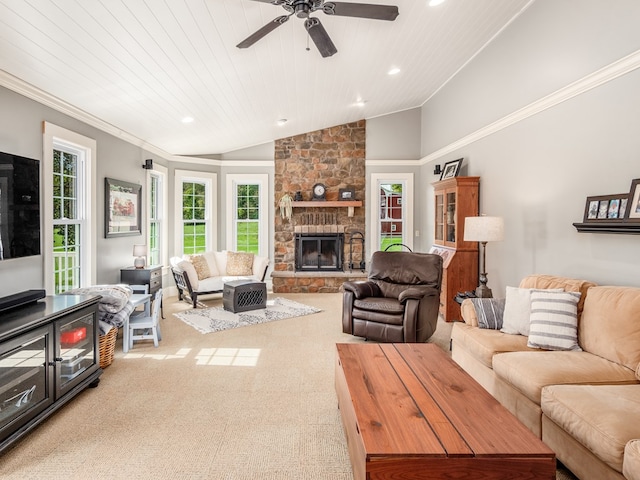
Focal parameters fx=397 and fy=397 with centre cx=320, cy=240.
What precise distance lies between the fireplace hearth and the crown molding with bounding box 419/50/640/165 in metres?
3.13

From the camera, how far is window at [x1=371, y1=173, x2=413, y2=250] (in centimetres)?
778

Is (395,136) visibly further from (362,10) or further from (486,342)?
(486,342)

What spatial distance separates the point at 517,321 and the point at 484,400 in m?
1.29

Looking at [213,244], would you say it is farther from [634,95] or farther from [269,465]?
[634,95]

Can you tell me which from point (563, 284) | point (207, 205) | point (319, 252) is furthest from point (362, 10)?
point (207, 205)

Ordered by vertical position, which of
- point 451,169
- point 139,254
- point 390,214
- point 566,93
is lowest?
point 139,254

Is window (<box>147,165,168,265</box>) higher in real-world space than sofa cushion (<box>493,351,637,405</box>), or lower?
higher

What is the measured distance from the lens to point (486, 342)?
293 cm

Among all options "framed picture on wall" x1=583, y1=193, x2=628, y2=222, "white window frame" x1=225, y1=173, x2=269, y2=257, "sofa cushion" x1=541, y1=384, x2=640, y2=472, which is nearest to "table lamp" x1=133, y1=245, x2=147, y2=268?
"white window frame" x1=225, y1=173, x2=269, y2=257

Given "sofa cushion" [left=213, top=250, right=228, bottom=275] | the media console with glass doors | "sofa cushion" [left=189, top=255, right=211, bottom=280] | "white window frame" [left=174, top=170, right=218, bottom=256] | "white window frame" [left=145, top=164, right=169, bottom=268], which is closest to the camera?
the media console with glass doors

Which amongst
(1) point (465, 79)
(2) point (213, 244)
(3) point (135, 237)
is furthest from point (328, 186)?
(3) point (135, 237)

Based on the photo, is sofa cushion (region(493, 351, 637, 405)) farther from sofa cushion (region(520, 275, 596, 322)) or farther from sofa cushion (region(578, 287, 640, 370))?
sofa cushion (region(520, 275, 596, 322))

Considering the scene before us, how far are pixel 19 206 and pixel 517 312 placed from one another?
13.3 ft

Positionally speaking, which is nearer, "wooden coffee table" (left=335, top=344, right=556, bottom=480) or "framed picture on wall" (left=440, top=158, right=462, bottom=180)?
"wooden coffee table" (left=335, top=344, right=556, bottom=480)
